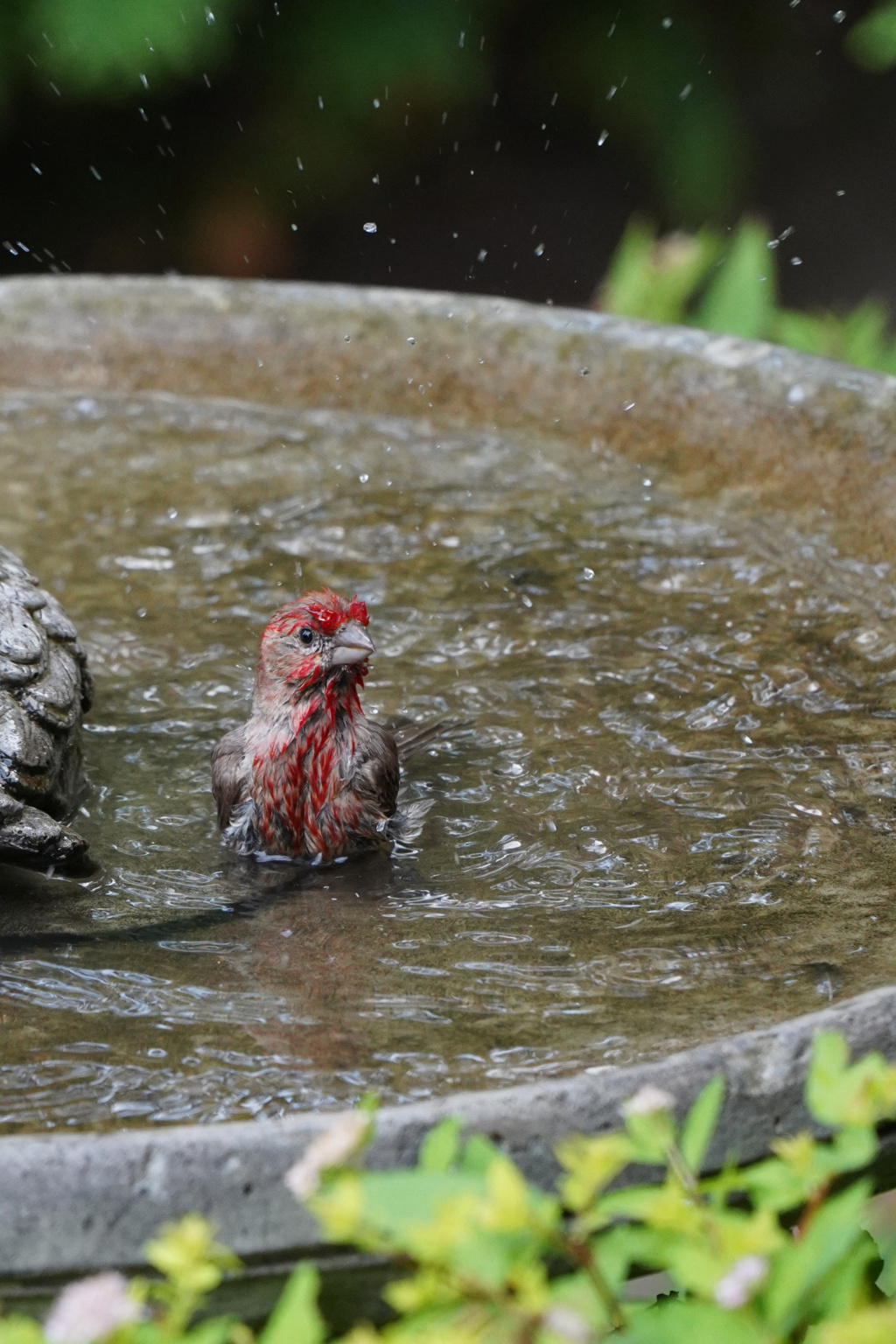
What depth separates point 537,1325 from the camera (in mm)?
1432

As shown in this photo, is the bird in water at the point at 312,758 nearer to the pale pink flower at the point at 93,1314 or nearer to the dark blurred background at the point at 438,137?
the pale pink flower at the point at 93,1314

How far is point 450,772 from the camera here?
10.5 feet

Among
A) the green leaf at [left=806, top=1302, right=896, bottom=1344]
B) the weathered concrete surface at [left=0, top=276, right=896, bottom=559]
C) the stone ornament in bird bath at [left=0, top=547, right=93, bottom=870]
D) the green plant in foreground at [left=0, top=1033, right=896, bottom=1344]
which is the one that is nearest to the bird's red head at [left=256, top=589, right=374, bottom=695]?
the stone ornament in bird bath at [left=0, top=547, right=93, bottom=870]

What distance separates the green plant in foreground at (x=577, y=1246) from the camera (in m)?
1.39

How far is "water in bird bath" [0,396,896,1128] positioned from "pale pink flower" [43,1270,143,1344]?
1.70 feet

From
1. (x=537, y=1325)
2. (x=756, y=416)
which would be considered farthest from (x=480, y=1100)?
(x=756, y=416)

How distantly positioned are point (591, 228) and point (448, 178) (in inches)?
36.6

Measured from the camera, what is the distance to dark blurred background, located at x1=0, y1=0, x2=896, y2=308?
26.7 ft

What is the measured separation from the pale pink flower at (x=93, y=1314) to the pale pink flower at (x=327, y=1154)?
171mm

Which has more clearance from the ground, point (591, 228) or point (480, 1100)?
point (591, 228)

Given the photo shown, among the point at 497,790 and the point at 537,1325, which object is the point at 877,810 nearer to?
the point at 497,790

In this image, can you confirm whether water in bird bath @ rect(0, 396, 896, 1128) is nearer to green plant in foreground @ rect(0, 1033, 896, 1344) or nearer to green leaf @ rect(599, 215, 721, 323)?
green plant in foreground @ rect(0, 1033, 896, 1344)

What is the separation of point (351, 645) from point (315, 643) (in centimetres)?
10

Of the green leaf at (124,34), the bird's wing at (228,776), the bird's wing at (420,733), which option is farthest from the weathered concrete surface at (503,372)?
the green leaf at (124,34)
